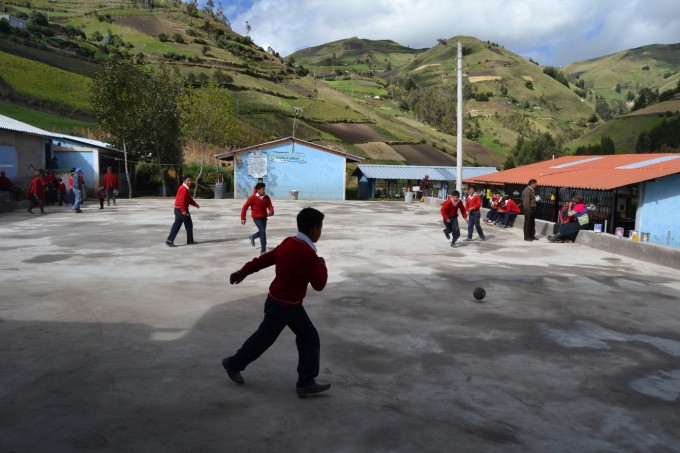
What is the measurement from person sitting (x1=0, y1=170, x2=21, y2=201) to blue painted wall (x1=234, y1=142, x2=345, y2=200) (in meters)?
16.6

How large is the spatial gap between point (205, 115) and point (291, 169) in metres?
7.79

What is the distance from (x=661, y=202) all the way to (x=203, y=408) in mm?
17668

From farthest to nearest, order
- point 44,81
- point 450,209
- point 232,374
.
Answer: point 44,81 → point 450,209 → point 232,374

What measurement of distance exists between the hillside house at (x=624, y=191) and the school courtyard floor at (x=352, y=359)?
269 inches

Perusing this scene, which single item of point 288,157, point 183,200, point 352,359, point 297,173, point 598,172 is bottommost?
point 352,359

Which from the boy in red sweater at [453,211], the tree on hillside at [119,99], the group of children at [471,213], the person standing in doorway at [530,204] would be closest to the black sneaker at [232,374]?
the group of children at [471,213]

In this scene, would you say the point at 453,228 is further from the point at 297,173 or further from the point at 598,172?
the point at 297,173

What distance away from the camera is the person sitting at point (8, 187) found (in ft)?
79.9

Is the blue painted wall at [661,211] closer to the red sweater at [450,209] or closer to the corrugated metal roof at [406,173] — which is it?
the red sweater at [450,209]

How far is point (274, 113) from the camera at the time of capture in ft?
228

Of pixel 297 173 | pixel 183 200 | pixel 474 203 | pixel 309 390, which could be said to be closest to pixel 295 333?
pixel 309 390

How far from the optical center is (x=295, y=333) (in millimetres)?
4797

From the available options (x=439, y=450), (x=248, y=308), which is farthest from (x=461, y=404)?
(x=248, y=308)

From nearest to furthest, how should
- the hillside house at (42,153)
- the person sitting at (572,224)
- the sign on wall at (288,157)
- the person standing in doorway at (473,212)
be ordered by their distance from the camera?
1. the person standing in doorway at (473,212)
2. the person sitting at (572,224)
3. the hillside house at (42,153)
4. the sign on wall at (288,157)
